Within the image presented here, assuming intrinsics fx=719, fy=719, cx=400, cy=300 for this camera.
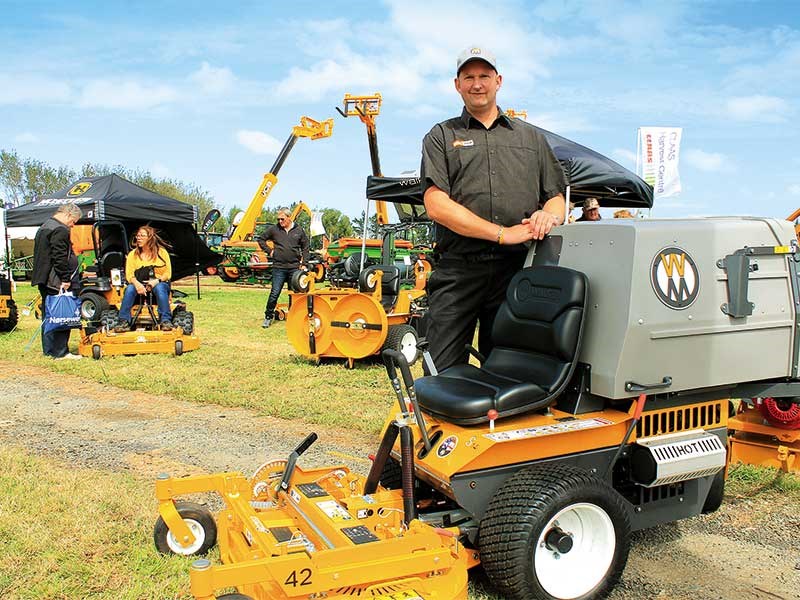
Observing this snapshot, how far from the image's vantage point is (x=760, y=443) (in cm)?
429

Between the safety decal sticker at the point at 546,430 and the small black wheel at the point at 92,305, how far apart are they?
31.2 ft

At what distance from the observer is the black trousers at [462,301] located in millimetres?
3512

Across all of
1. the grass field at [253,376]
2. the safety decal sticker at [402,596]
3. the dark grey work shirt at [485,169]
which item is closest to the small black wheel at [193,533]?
the safety decal sticker at [402,596]

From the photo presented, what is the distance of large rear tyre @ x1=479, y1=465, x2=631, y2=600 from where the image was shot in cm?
255

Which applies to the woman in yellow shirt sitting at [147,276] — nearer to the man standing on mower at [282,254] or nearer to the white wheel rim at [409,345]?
the man standing on mower at [282,254]

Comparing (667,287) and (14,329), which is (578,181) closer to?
(667,287)

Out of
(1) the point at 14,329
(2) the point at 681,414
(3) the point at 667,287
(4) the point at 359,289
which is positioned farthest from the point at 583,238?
(1) the point at 14,329

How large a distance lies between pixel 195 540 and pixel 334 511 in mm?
763

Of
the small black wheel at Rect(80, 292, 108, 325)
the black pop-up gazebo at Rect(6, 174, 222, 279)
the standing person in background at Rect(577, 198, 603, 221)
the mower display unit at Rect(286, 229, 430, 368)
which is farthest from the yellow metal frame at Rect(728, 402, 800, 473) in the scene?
the black pop-up gazebo at Rect(6, 174, 222, 279)

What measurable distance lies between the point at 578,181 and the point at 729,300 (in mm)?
4196

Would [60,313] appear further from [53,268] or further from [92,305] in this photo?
[92,305]

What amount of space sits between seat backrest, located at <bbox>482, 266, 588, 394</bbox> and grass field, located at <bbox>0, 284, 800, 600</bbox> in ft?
3.02

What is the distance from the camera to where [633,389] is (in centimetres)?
284

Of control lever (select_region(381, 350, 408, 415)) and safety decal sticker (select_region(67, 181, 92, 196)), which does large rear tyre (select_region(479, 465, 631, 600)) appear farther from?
safety decal sticker (select_region(67, 181, 92, 196))
